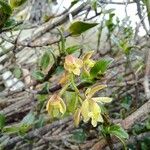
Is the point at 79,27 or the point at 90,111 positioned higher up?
the point at 79,27

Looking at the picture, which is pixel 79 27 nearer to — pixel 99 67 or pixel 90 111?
pixel 99 67

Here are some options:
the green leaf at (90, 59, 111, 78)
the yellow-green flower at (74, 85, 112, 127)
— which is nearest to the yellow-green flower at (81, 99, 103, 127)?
the yellow-green flower at (74, 85, 112, 127)

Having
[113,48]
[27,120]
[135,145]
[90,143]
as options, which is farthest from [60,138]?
[113,48]

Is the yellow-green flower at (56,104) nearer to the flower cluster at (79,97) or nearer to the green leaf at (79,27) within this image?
the flower cluster at (79,97)

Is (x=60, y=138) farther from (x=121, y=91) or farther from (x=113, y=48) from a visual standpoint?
(x=113, y=48)

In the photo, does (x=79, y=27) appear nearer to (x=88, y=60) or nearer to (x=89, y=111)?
(x=88, y=60)

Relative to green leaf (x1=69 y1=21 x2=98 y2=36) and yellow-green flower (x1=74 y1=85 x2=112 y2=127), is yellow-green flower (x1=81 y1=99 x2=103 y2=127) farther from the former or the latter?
green leaf (x1=69 y1=21 x2=98 y2=36)

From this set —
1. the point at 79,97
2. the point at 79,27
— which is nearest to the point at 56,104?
the point at 79,97

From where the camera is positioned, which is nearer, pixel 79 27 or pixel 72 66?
pixel 72 66

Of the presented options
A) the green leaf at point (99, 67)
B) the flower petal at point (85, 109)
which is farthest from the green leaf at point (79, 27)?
the flower petal at point (85, 109)
